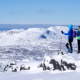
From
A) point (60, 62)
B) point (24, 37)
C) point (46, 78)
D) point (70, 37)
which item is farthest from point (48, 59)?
point (24, 37)

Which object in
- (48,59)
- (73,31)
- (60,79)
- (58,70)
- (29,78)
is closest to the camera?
(60,79)

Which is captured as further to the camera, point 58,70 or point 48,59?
point 48,59

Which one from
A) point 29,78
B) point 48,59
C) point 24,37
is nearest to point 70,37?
point 48,59

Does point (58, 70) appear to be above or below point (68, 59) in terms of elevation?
below

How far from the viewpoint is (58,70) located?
9586mm

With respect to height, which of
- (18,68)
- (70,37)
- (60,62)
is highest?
(70,37)

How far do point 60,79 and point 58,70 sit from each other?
1835 mm

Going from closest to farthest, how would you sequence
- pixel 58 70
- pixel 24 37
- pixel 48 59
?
pixel 58 70 < pixel 48 59 < pixel 24 37

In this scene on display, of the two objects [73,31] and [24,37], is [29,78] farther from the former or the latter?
[24,37]

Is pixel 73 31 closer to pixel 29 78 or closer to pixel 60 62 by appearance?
pixel 60 62

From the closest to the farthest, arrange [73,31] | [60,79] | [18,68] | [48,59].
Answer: [60,79], [73,31], [48,59], [18,68]

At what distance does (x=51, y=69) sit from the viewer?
9820 millimetres

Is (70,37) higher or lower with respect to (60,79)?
higher

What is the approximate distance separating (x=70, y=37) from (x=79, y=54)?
1.73 m
